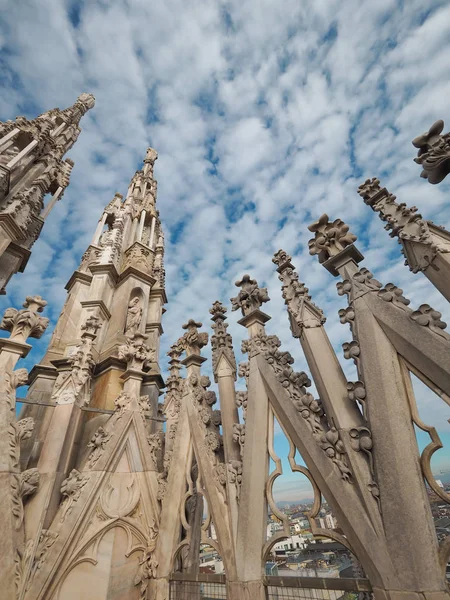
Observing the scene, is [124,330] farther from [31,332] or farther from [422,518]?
[422,518]

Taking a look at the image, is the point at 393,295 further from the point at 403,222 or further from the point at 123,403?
the point at 123,403

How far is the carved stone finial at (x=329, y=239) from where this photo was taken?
361 cm

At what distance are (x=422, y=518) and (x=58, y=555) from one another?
398 cm

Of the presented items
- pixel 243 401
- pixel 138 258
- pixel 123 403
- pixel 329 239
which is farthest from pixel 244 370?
pixel 138 258

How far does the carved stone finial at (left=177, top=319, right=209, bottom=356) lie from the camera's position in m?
5.08

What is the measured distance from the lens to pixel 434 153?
2984 mm

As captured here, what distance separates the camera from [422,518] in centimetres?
195

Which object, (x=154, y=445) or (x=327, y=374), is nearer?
(x=327, y=374)

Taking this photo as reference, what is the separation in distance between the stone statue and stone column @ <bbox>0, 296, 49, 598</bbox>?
281cm

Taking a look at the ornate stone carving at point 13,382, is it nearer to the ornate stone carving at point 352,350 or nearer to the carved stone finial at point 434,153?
the ornate stone carving at point 352,350

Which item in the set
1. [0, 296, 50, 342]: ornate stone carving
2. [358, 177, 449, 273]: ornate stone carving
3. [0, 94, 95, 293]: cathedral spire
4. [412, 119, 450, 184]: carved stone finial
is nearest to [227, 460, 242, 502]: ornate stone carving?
[358, 177, 449, 273]: ornate stone carving

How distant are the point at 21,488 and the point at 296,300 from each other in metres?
4.26

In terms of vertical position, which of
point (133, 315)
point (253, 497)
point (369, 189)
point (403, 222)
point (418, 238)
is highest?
point (133, 315)

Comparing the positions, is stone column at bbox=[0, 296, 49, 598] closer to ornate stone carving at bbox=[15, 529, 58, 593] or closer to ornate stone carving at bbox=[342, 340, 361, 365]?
ornate stone carving at bbox=[15, 529, 58, 593]
